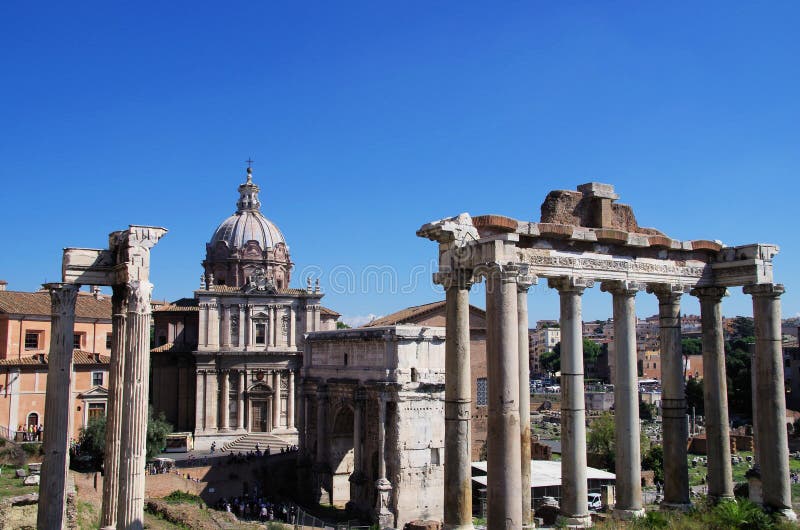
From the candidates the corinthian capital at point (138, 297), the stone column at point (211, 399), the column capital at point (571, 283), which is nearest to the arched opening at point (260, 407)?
the stone column at point (211, 399)

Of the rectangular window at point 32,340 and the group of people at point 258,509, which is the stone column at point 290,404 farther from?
the rectangular window at point 32,340

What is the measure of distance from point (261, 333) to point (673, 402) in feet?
105

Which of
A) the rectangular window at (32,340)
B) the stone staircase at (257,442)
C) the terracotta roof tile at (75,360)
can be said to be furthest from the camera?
the stone staircase at (257,442)

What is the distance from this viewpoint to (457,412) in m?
12.2

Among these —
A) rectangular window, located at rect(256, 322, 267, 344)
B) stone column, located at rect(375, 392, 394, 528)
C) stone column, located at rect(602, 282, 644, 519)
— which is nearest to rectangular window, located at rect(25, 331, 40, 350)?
rectangular window, located at rect(256, 322, 267, 344)

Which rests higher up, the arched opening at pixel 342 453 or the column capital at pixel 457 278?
the column capital at pixel 457 278

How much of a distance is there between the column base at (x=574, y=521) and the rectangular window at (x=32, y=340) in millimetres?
32907

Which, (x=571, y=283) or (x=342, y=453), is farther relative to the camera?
(x=342, y=453)

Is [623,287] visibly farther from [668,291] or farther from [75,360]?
[75,360]

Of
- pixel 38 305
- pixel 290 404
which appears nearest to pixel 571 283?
pixel 290 404

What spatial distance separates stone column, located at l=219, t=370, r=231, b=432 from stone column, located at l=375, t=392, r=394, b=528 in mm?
14065

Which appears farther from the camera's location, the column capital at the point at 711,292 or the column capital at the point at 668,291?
the column capital at the point at 711,292

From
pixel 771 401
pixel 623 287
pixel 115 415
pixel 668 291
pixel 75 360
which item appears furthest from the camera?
pixel 75 360

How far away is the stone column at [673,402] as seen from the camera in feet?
50.3
